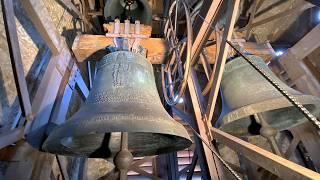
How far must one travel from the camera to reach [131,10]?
2799 mm

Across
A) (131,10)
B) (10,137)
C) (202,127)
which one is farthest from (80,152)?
(131,10)

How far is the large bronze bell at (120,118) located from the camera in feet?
3.40

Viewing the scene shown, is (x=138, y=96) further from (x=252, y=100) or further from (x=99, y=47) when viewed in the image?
(x=99, y=47)

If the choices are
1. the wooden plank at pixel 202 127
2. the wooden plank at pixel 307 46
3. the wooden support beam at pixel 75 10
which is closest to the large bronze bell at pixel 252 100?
the wooden plank at pixel 202 127

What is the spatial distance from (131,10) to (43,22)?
4.21ft

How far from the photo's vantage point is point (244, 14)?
3.31 meters

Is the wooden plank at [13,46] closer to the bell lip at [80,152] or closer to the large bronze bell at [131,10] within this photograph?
the bell lip at [80,152]

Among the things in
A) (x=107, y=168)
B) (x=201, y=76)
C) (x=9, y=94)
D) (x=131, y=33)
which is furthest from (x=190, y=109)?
(x=107, y=168)

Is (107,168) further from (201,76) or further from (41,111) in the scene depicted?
(41,111)

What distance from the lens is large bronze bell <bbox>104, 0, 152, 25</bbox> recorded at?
2.66m

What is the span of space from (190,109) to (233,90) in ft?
1.60

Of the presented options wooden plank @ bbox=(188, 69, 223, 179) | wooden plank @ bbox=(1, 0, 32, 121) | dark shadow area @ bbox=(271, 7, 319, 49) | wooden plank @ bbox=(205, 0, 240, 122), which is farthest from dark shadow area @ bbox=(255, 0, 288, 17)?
wooden plank @ bbox=(1, 0, 32, 121)

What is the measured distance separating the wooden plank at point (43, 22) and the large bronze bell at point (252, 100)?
1.21 metres

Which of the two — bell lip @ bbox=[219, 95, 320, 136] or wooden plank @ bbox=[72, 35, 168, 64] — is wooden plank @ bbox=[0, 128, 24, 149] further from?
bell lip @ bbox=[219, 95, 320, 136]
